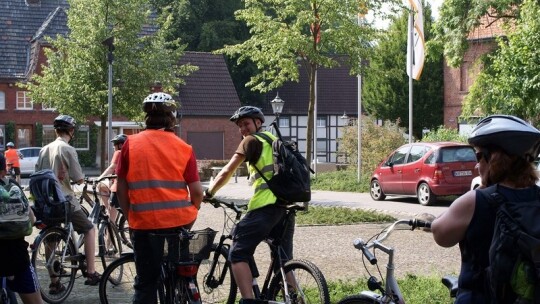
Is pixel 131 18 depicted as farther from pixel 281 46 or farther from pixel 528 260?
pixel 528 260

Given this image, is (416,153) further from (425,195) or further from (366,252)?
(366,252)

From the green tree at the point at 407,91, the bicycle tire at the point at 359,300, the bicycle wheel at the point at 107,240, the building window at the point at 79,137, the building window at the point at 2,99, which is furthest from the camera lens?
the green tree at the point at 407,91

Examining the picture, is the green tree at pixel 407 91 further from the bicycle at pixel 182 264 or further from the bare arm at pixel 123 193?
the bare arm at pixel 123 193

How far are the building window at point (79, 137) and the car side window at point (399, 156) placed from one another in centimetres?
3301

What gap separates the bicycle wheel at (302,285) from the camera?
680cm

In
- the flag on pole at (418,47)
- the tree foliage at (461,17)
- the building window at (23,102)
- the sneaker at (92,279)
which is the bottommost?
the sneaker at (92,279)

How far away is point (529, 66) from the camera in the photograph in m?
24.7

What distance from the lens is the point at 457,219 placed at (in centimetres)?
367

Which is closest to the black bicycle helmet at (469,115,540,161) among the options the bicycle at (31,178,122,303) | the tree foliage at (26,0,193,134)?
the bicycle at (31,178,122,303)

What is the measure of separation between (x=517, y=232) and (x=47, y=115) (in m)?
52.3

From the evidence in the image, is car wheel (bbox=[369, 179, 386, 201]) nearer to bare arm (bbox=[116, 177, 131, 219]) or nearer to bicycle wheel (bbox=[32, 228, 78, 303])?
bicycle wheel (bbox=[32, 228, 78, 303])

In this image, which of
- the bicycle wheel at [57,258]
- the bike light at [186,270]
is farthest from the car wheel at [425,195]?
the bike light at [186,270]

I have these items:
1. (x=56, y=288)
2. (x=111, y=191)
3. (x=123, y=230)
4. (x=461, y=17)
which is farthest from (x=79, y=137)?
(x=56, y=288)

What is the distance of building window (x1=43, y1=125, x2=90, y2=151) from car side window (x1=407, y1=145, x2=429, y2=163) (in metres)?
33.9
